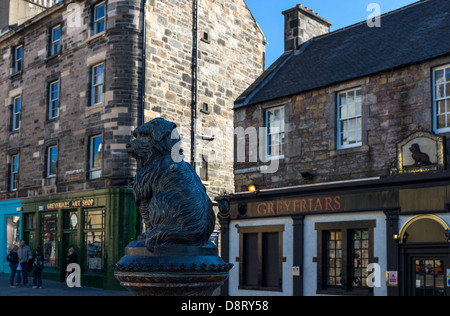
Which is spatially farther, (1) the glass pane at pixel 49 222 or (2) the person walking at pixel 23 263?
(1) the glass pane at pixel 49 222

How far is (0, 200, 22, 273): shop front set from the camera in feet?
87.6

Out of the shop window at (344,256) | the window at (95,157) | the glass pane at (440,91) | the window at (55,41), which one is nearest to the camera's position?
the glass pane at (440,91)

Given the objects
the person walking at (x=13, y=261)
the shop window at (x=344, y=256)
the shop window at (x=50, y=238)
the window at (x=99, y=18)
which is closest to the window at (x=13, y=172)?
the shop window at (x=50, y=238)

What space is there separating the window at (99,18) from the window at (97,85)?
1.49 meters

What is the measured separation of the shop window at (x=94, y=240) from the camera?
2166 cm

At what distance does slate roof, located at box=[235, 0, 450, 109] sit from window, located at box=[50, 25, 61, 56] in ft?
33.0

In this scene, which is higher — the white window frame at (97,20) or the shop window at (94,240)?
the white window frame at (97,20)

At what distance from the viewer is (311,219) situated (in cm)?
1634

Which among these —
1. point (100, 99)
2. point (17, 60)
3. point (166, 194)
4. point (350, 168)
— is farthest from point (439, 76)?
point (17, 60)

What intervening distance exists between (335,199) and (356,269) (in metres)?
1.92

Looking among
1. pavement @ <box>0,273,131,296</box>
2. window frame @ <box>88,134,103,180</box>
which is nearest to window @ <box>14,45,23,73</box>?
window frame @ <box>88,134,103,180</box>

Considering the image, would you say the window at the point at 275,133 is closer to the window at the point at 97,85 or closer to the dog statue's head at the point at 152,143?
the window at the point at 97,85


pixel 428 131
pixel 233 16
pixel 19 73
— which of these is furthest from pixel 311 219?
pixel 19 73

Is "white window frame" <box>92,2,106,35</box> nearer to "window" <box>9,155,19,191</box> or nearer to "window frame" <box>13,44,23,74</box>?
"window frame" <box>13,44,23,74</box>
